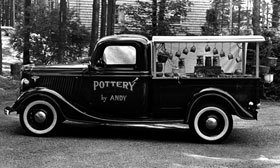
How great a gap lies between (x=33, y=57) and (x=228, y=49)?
39.4 feet

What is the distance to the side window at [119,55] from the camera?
23.8 feet

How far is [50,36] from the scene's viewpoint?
1727 cm

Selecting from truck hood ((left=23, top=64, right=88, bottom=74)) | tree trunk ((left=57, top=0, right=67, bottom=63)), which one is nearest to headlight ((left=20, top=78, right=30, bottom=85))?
truck hood ((left=23, top=64, right=88, bottom=74))

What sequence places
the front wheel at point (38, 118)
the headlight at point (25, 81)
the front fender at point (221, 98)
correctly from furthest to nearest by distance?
the headlight at point (25, 81) → the front wheel at point (38, 118) → the front fender at point (221, 98)

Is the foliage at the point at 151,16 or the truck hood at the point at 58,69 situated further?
the foliage at the point at 151,16

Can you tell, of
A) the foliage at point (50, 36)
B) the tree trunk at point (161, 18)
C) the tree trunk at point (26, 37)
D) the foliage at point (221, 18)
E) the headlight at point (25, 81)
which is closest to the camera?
the headlight at point (25, 81)

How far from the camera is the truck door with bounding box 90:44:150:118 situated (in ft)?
23.3

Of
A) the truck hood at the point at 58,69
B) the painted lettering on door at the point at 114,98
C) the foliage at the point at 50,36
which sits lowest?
the painted lettering on door at the point at 114,98

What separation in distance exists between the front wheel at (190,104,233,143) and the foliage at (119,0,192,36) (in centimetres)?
831

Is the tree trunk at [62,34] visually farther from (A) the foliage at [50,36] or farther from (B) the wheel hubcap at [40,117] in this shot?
(B) the wheel hubcap at [40,117]

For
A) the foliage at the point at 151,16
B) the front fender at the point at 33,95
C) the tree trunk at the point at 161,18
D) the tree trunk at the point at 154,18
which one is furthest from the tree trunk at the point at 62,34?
the front fender at the point at 33,95

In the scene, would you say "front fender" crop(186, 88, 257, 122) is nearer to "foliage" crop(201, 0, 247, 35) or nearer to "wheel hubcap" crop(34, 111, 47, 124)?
"wheel hubcap" crop(34, 111, 47, 124)

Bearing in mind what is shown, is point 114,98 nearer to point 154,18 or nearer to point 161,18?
point 154,18

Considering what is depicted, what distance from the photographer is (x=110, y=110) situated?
7230mm
